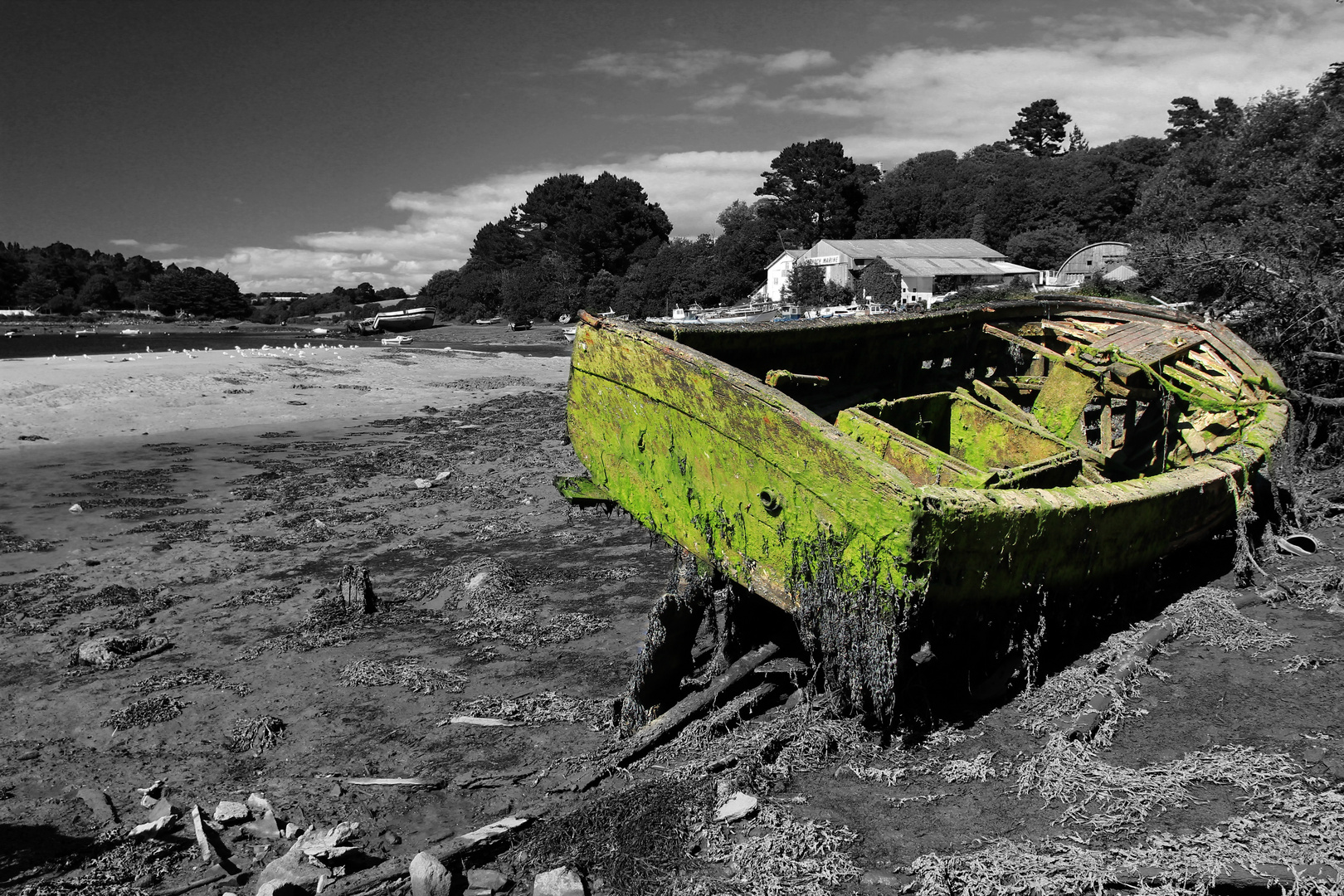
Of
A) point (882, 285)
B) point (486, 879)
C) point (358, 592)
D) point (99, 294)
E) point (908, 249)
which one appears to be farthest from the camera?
point (99, 294)

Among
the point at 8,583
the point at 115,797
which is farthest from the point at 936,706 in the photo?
the point at 8,583

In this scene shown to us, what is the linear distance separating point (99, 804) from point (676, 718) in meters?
2.82

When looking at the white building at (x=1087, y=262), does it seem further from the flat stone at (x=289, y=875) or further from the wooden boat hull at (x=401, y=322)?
the flat stone at (x=289, y=875)

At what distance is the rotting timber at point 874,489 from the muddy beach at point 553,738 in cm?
50

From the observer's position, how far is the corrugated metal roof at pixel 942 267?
51938mm

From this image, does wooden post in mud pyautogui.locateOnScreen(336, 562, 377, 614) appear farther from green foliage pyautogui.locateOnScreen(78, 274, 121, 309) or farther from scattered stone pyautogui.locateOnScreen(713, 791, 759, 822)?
green foliage pyautogui.locateOnScreen(78, 274, 121, 309)

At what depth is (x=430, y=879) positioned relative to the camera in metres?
3.27

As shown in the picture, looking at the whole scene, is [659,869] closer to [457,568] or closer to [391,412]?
[457,568]

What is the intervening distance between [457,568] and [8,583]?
Result: 3883mm

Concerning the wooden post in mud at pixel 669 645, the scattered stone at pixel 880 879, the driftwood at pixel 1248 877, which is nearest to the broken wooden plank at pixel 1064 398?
the wooden post in mud at pixel 669 645

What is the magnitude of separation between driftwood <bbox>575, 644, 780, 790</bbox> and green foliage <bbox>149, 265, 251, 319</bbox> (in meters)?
103

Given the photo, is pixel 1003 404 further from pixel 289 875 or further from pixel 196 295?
pixel 196 295

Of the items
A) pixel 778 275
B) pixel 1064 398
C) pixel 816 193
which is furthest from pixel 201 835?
pixel 816 193

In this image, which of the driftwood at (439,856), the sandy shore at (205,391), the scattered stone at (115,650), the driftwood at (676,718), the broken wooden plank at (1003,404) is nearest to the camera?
the driftwood at (439,856)
